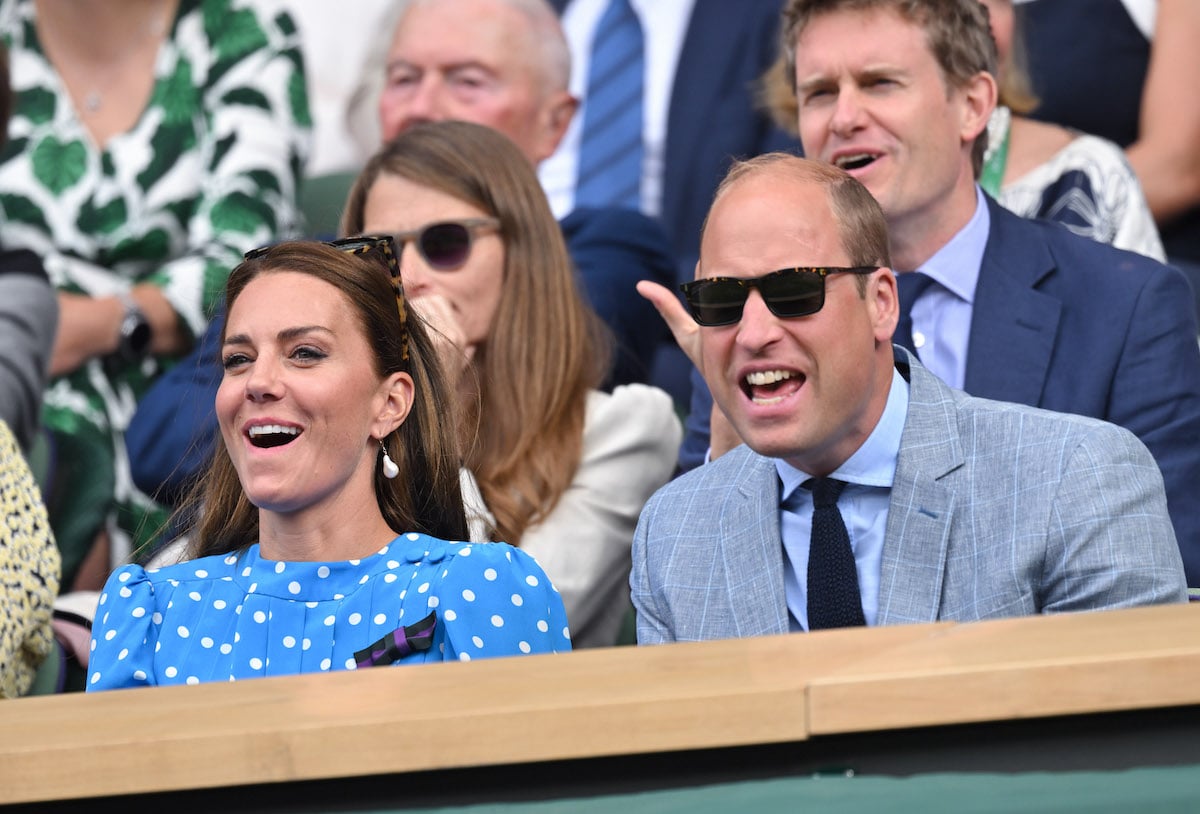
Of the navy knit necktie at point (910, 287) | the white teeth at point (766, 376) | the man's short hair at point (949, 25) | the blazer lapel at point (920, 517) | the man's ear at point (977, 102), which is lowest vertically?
the blazer lapel at point (920, 517)

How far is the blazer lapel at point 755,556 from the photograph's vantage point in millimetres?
2414

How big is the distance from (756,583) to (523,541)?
0.74 metres

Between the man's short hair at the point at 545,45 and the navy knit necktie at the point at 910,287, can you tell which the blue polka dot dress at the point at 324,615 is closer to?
the navy knit necktie at the point at 910,287

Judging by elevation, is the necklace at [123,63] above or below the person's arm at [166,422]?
above

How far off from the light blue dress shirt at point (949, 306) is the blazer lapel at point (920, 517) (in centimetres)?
61

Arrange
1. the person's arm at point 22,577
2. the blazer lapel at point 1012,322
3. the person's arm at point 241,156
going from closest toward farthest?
the person's arm at point 22,577, the blazer lapel at point 1012,322, the person's arm at point 241,156

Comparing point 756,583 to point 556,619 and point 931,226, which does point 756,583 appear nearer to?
point 556,619

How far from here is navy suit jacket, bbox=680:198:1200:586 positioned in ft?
9.22

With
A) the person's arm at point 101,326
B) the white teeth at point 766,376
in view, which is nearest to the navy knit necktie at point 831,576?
the white teeth at point 766,376

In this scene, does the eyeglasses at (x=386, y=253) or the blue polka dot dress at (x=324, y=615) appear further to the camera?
the eyeglasses at (x=386, y=253)

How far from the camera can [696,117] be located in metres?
4.36

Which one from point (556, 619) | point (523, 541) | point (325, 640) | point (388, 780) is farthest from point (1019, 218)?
point (388, 780)

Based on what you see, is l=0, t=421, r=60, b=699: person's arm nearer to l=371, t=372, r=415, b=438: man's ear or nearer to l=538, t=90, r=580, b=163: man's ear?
l=371, t=372, r=415, b=438: man's ear

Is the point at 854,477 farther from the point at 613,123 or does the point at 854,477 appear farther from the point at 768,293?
the point at 613,123
